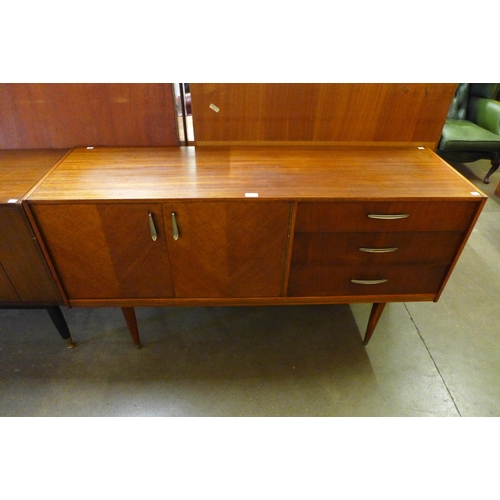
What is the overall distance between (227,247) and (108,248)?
0.37 meters

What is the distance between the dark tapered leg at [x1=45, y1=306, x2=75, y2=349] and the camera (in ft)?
4.06

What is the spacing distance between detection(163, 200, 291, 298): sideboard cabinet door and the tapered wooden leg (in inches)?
17.1

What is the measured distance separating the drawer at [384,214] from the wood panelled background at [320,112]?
416 mm

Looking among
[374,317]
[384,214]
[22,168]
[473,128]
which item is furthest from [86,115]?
[473,128]

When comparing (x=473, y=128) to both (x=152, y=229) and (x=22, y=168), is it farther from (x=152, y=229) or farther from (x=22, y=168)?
(x=22, y=168)

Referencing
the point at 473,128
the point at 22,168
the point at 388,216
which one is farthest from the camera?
the point at 473,128

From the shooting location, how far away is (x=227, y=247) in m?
1.01

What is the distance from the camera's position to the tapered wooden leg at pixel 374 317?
4.16ft

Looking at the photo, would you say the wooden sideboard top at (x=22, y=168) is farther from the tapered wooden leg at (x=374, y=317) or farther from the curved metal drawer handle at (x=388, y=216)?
the tapered wooden leg at (x=374, y=317)

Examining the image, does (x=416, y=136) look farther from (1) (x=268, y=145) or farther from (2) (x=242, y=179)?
(2) (x=242, y=179)

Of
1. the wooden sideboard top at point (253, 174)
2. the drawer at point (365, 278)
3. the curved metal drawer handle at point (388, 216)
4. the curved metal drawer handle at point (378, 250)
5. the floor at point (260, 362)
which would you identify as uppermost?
the wooden sideboard top at point (253, 174)

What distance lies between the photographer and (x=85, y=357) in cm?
134

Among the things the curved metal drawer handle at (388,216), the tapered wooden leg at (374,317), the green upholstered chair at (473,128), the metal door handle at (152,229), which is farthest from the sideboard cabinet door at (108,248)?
the green upholstered chair at (473,128)

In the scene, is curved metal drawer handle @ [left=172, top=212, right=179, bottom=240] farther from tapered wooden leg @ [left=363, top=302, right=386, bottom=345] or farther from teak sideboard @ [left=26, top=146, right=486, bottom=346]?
tapered wooden leg @ [left=363, top=302, right=386, bottom=345]
